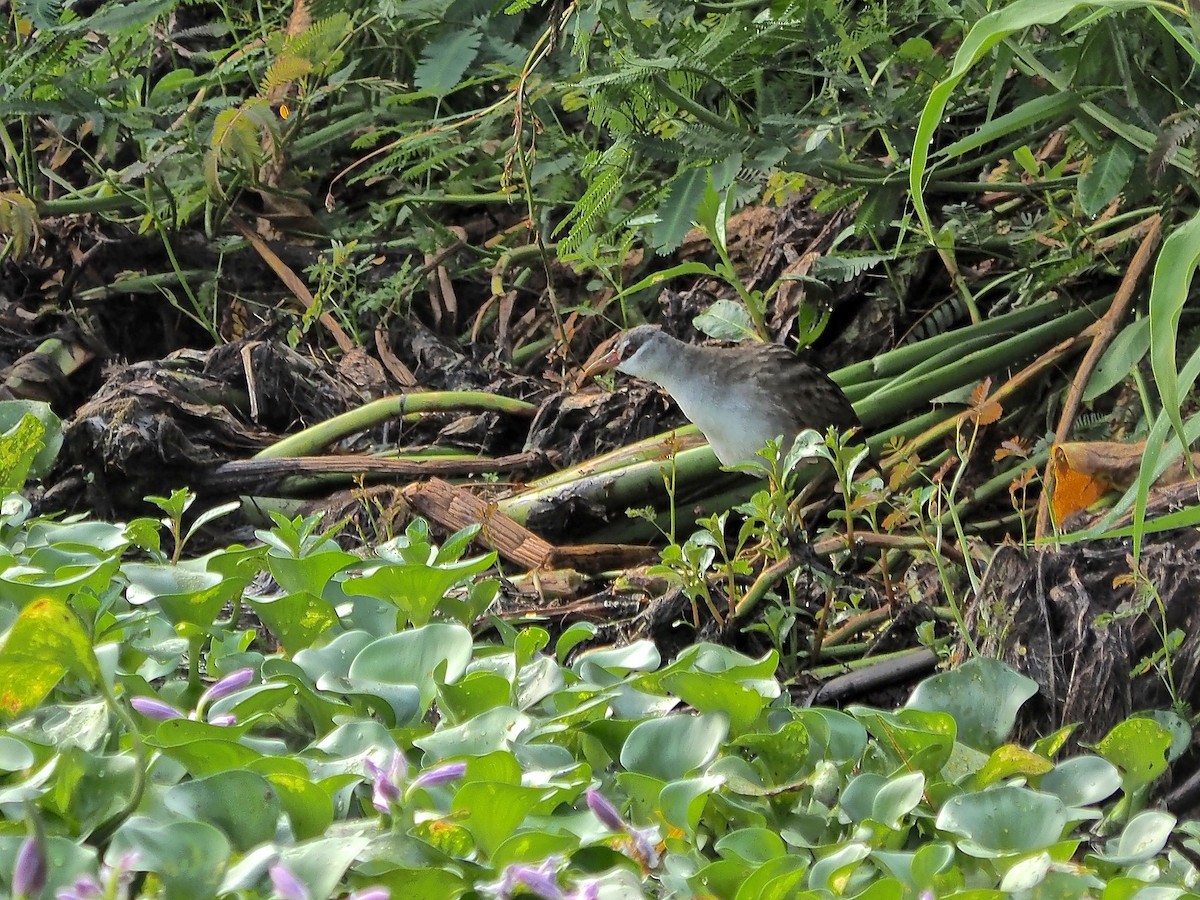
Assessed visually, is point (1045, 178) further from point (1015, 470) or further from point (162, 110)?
point (162, 110)

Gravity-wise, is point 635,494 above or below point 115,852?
below

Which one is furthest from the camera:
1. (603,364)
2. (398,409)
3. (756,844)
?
(603,364)

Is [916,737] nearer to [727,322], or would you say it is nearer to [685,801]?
[685,801]

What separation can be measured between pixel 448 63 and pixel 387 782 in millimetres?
3411

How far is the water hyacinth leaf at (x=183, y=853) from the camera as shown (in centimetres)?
92

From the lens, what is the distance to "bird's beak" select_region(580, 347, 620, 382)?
3869mm

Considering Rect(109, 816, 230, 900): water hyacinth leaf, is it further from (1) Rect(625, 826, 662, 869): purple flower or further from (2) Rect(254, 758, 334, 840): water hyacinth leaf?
(1) Rect(625, 826, 662, 869): purple flower

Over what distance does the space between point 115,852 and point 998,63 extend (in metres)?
2.08

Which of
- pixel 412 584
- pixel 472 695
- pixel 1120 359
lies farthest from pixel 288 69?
pixel 472 695

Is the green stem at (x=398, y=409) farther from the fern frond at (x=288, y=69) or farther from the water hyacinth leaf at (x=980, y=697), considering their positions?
the water hyacinth leaf at (x=980, y=697)

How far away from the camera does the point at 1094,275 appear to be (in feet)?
11.6

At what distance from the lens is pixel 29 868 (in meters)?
0.83

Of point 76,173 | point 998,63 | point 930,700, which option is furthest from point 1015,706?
point 76,173

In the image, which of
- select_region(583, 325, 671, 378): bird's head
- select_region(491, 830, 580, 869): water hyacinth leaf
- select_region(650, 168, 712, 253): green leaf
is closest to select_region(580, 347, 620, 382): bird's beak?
select_region(583, 325, 671, 378): bird's head
